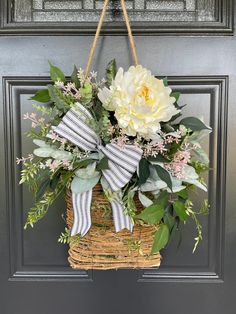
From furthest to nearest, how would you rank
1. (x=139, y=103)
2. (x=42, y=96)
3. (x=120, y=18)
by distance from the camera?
(x=120, y=18), (x=42, y=96), (x=139, y=103)

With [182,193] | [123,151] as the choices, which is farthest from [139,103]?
[182,193]

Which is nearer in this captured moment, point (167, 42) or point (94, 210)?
point (94, 210)

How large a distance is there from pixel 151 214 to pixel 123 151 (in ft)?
0.42

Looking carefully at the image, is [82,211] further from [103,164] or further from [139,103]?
[139,103]

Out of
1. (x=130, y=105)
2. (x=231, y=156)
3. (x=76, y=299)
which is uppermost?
(x=130, y=105)

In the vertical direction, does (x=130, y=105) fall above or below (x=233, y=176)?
above

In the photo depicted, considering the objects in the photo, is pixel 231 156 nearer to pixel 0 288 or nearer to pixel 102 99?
pixel 102 99

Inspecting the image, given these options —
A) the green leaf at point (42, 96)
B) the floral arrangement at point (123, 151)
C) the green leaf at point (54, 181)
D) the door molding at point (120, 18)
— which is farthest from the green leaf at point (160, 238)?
the door molding at point (120, 18)

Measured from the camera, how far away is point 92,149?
786 mm

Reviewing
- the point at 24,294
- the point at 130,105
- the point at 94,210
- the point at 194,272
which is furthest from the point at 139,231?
the point at 24,294

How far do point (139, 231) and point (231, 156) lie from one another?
0.38 meters

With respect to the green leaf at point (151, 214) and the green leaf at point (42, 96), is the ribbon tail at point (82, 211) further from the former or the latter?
the green leaf at point (42, 96)

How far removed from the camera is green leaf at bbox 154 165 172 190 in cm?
76

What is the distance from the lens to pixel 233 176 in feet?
3.48
